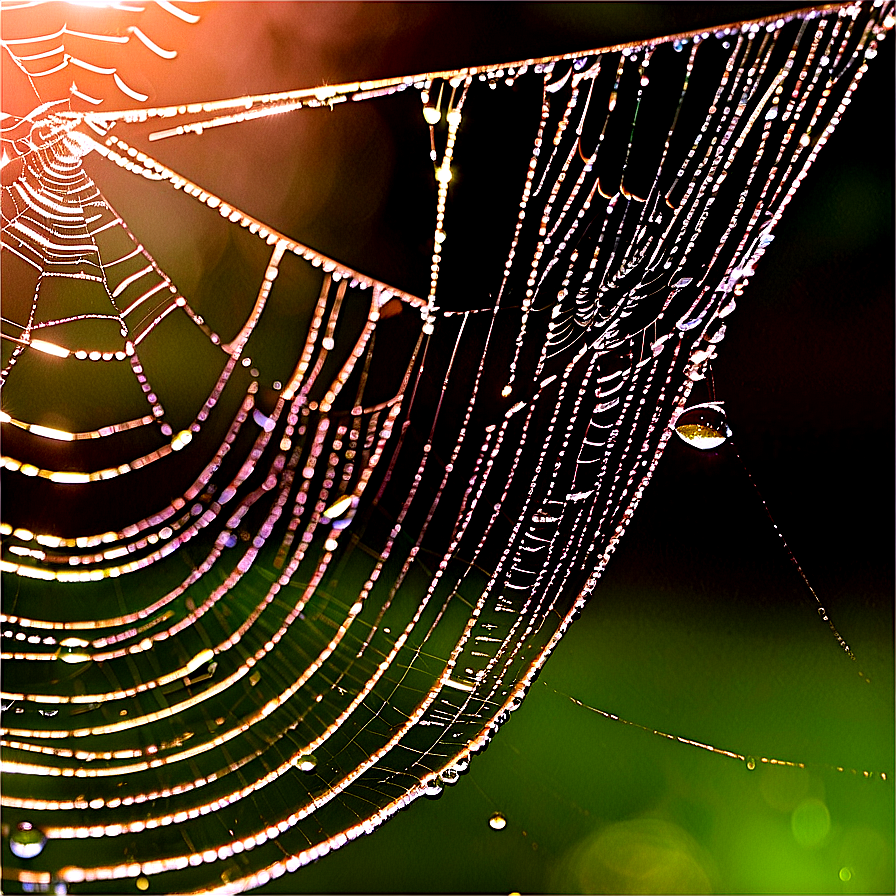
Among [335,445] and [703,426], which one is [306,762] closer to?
[335,445]

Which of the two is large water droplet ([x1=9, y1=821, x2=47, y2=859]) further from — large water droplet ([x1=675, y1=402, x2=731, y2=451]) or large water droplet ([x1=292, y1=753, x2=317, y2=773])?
large water droplet ([x1=675, y1=402, x2=731, y2=451])

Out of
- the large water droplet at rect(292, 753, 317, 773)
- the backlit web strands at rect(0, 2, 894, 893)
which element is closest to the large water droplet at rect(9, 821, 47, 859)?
the backlit web strands at rect(0, 2, 894, 893)

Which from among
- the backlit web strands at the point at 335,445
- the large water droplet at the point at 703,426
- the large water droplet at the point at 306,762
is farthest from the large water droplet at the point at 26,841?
the large water droplet at the point at 703,426

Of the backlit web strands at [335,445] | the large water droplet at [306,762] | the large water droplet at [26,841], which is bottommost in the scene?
the large water droplet at [26,841]

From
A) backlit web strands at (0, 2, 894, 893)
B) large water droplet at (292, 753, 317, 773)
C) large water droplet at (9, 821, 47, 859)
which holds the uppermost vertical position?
backlit web strands at (0, 2, 894, 893)

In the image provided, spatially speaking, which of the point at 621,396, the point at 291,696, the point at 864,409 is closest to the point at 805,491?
the point at 864,409

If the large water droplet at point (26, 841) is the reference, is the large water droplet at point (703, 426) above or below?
above

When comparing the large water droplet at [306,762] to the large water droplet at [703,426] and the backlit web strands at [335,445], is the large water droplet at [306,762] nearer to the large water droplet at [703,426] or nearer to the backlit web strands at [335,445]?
the backlit web strands at [335,445]

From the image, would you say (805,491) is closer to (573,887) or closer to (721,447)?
(721,447)

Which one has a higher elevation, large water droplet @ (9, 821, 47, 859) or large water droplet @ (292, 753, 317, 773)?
large water droplet @ (292, 753, 317, 773)
